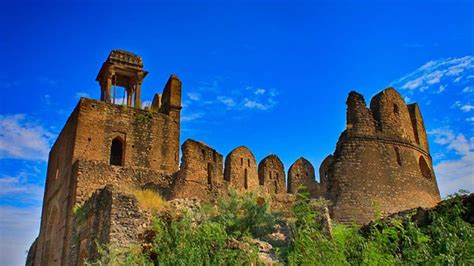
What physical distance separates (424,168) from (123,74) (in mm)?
12308

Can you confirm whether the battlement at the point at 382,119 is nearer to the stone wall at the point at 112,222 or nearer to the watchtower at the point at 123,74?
the stone wall at the point at 112,222

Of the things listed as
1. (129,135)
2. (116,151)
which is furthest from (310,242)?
(116,151)

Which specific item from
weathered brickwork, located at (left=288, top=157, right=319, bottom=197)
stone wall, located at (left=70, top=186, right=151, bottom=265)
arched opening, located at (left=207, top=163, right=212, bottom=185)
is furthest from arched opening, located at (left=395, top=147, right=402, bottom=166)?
stone wall, located at (left=70, top=186, right=151, bottom=265)

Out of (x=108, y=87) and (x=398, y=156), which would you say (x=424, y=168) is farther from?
(x=108, y=87)

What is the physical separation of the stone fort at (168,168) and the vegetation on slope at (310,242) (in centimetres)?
162

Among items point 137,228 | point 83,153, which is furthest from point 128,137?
point 137,228

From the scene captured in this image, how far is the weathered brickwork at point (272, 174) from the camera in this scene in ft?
66.0

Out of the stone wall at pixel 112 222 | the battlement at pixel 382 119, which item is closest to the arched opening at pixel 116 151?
the stone wall at pixel 112 222

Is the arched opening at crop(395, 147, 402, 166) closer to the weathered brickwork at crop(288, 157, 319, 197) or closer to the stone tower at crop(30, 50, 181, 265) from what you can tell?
the weathered brickwork at crop(288, 157, 319, 197)

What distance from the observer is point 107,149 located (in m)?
18.0

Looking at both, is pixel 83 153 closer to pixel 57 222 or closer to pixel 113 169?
pixel 113 169

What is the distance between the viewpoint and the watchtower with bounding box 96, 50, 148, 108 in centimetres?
2039

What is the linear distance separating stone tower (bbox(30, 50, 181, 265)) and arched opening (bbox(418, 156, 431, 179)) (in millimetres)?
8788

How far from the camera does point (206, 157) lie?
18.7 m
